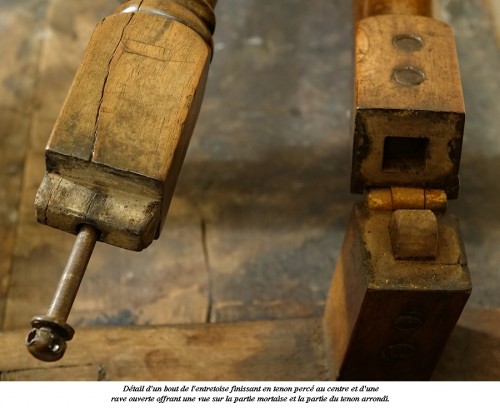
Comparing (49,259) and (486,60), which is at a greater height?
(486,60)

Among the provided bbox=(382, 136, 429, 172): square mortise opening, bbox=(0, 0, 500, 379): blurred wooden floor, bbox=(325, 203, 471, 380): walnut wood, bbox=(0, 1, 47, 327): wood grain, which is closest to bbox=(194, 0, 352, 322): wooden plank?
bbox=(0, 0, 500, 379): blurred wooden floor

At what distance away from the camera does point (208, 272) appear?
176cm

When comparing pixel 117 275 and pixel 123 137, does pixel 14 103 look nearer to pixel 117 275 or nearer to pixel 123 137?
pixel 117 275

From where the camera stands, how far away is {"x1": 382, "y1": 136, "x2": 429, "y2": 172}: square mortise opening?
121 centimetres

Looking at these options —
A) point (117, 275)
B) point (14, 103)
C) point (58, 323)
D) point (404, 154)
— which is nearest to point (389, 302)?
point (404, 154)

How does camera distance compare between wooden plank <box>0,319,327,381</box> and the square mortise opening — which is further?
wooden plank <box>0,319,327,381</box>

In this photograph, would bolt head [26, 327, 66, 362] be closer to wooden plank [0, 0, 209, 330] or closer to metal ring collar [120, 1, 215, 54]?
metal ring collar [120, 1, 215, 54]

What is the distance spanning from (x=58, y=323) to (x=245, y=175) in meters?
1.10

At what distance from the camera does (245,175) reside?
195 cm

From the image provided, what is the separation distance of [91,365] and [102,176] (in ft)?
1.92

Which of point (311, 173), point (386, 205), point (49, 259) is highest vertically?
point (386, 205)

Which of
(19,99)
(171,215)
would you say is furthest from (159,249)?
(19,99)

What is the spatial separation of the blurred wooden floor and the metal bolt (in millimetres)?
710
